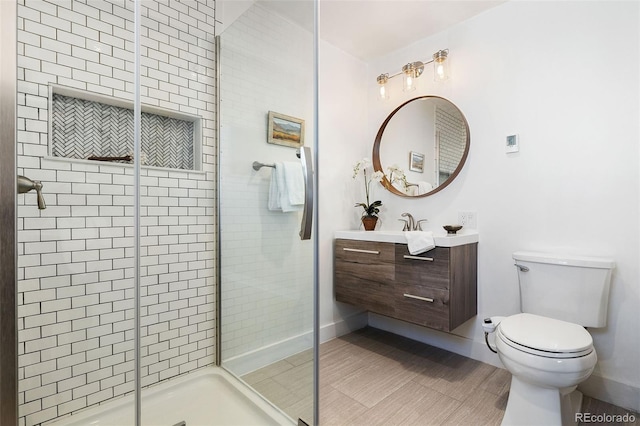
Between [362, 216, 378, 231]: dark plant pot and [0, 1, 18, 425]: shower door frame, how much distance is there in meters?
2.05

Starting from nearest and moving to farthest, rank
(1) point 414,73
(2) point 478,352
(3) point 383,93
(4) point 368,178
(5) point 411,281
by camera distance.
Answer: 1. (5) point 411,281
2. (2) point 478,352
3. (1) point 414,73
4. (3) point 383,93
5. (4) point 368,178

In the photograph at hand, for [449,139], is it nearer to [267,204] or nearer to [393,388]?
[267,204]

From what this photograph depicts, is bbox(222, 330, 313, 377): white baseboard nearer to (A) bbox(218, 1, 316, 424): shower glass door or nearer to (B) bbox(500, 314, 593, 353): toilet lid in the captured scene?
(A) bbox(218, 1, 316, 424): shower glass door

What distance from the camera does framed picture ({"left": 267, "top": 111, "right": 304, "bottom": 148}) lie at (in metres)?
1.42

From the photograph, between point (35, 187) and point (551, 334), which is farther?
point (551, 334)

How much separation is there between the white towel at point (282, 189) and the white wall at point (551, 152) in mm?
1265

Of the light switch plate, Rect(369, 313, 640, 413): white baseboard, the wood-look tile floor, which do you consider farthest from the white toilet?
the light switch plate

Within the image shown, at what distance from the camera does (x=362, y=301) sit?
87.2 inches

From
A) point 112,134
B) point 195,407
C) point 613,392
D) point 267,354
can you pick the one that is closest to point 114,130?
point 112,134

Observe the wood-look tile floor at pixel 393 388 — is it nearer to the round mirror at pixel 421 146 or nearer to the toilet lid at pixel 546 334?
the toilet lid at pixel 546 334

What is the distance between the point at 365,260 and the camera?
2.19m

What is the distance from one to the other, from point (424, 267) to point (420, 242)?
16cm

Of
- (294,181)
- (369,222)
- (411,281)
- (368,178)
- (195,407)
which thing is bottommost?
(195,407)

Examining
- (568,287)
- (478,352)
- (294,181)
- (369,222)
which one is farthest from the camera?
(369,222)
